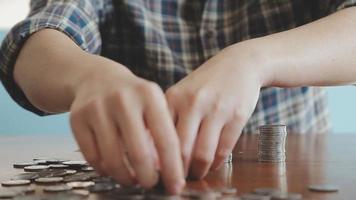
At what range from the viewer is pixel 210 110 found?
21.3 inches

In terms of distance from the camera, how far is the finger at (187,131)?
0.51m

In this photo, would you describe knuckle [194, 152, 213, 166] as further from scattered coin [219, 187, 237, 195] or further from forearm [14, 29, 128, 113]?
forearm [14, 29, 128, 113]

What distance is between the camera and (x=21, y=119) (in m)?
2.08

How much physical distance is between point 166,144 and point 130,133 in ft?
0.11

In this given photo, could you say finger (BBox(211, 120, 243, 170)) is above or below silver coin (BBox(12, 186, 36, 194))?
above

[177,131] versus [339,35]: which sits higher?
[339,35]

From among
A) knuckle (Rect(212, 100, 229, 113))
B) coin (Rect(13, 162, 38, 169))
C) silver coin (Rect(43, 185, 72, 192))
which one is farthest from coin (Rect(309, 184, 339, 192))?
coin (Rect(13, 162, 38, 169))

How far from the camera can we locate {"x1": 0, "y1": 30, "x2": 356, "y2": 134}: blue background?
2.07 m

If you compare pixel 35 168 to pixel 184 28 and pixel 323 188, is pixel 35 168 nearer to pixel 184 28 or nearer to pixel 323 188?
pixel 323 188

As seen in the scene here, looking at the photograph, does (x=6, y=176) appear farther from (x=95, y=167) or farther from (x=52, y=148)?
(x=52, y=148)

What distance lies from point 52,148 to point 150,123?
514 millimetres

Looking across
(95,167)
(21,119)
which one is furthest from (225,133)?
(21,119)

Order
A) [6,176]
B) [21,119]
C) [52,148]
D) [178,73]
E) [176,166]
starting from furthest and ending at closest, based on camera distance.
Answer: [21,119] < [178,73] < [52,148] < [6,176] < [176,166]

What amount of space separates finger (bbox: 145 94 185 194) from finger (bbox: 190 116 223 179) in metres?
0.05
